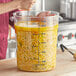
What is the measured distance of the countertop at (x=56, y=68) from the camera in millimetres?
1020

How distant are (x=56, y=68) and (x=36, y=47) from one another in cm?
15

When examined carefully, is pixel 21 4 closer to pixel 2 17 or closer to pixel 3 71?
pixel 3 71

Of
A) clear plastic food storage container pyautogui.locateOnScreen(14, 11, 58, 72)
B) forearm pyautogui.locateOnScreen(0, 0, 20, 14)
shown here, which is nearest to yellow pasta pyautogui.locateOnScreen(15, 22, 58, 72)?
clear plastic food storage container pyautogui.locateOnScreen(14, 11, 58, 72)

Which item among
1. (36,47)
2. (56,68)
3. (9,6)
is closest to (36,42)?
(36,47)

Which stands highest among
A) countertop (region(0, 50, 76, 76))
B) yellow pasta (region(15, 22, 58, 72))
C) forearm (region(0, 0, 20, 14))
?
forearm (region(0, 0, 20, 14))

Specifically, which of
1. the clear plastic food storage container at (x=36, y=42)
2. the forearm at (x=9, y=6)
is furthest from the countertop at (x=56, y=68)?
the forearm at (x=9, y=6)

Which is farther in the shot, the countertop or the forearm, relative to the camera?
the forearm

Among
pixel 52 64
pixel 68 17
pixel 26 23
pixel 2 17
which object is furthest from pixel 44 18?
pixel 68 17

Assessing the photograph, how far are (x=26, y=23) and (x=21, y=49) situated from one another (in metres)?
0.13

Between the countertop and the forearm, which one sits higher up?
the forearm

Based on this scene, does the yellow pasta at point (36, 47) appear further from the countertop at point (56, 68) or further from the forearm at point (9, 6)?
the forearm at point (9, 6)

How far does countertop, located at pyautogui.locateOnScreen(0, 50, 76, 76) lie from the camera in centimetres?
102

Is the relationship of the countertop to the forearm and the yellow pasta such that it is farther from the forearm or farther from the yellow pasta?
the forearm

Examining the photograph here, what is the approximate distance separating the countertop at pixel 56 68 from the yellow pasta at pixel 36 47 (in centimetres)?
3
